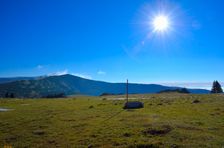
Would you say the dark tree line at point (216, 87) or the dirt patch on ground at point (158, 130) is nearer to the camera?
the dirt patch on ground at point (158, 130)

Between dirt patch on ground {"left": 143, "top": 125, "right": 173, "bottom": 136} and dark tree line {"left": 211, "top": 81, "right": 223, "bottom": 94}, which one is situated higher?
dark tree line {"left": 211, "top": 81, "right": 223, "bottom": 94}

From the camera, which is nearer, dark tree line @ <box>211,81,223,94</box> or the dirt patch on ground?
the dirt patch on ground

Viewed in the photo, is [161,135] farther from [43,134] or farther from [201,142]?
[43,134]

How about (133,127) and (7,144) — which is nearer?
(7,144)

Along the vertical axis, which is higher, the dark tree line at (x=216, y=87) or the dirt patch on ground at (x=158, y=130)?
the dark tree line at (x=216, y=87)

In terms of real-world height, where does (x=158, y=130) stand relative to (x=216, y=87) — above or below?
below

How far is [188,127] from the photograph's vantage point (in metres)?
21.2

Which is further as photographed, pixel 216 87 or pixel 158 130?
pixel 216 87

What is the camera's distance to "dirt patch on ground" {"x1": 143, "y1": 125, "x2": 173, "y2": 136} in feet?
63.6

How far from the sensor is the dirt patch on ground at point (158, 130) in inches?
763

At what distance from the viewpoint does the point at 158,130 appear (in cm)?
1988

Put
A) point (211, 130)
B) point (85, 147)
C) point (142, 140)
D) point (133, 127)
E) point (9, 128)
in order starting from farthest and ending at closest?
point (9, 128)
point (133, 127)
point (211, 130)
point (142, 140)
point (85, 147)

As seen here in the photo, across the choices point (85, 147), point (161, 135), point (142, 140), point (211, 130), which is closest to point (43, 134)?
point (85, 147)

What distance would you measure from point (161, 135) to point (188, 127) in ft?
13.9
